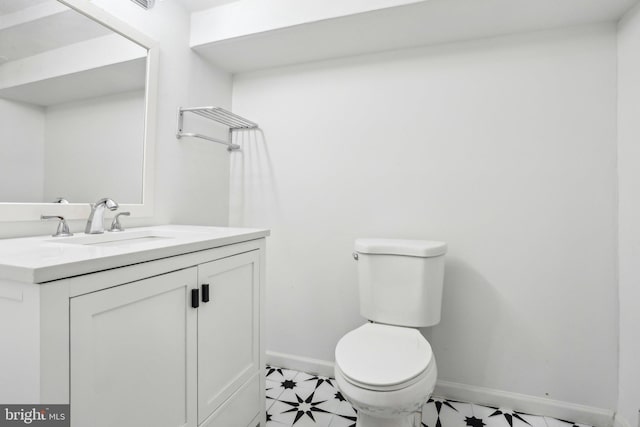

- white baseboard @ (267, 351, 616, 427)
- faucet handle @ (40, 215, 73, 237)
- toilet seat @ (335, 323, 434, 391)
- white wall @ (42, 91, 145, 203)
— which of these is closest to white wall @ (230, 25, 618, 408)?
white baseboard @ (267, 351, 616, 427)

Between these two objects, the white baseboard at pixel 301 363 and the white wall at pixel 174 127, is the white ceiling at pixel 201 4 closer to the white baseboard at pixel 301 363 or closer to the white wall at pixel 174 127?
the white wall at pixel 174 127

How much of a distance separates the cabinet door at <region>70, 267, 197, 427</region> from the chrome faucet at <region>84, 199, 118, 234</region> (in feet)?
1.53

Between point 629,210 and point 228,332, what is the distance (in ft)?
5.61

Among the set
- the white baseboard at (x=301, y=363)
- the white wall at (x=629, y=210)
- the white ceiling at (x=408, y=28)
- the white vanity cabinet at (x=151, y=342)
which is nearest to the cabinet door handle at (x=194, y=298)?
the white vanity cabinet at (x=151, y=342)

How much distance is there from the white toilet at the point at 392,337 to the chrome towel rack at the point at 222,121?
998 mm

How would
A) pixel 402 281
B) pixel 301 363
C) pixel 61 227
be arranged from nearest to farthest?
1. pixel 61 227
2. pixel 402 281
3. pixel 301 363

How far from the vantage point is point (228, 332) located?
4.03 feet

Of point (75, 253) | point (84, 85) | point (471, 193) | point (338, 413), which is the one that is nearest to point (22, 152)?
point (84, 85)

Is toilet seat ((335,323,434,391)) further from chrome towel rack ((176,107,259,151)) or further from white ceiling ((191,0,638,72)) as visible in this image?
white ceiling ((191,0,638,72))

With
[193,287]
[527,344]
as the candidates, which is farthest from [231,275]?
[527,344]

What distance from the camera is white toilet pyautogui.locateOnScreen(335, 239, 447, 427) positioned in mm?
1061

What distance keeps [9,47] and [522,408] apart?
2547 mm

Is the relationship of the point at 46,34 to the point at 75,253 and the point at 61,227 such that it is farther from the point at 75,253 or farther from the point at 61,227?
the point at 75,253

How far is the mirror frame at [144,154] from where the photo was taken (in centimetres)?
112
